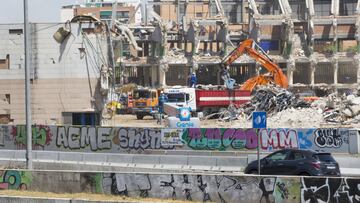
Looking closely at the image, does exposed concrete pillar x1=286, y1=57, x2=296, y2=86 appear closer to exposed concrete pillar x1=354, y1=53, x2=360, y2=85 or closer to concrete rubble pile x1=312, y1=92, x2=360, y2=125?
exposed concrete pillar x1=354, y1=53, x2=360, y2=85

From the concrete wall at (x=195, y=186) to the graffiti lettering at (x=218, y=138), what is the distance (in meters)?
16.9

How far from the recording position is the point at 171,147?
132ft

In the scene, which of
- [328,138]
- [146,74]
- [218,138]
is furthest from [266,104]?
[146,74]

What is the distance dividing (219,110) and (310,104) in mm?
8219

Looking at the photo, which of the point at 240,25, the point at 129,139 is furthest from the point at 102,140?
the point at 240,25

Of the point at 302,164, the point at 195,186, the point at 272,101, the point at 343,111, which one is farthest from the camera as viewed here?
the point at 272,101

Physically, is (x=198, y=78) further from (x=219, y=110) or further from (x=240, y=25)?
(x=219, y=110)

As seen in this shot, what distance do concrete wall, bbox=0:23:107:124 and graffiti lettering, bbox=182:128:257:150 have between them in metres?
17.6

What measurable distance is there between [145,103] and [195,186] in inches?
1889

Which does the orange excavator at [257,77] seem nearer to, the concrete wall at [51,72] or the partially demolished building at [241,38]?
the partially demolished building at [241,38]

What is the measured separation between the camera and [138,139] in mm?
40688

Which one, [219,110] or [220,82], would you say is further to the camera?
[220,82]

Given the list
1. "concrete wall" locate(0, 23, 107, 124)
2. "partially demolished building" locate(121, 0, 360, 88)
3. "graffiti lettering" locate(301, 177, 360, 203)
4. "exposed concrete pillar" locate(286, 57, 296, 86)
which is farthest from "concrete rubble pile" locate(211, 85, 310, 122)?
"graffiti lettering" locate(301, 177, 360, 203)

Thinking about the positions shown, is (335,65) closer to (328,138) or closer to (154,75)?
(154,75)
